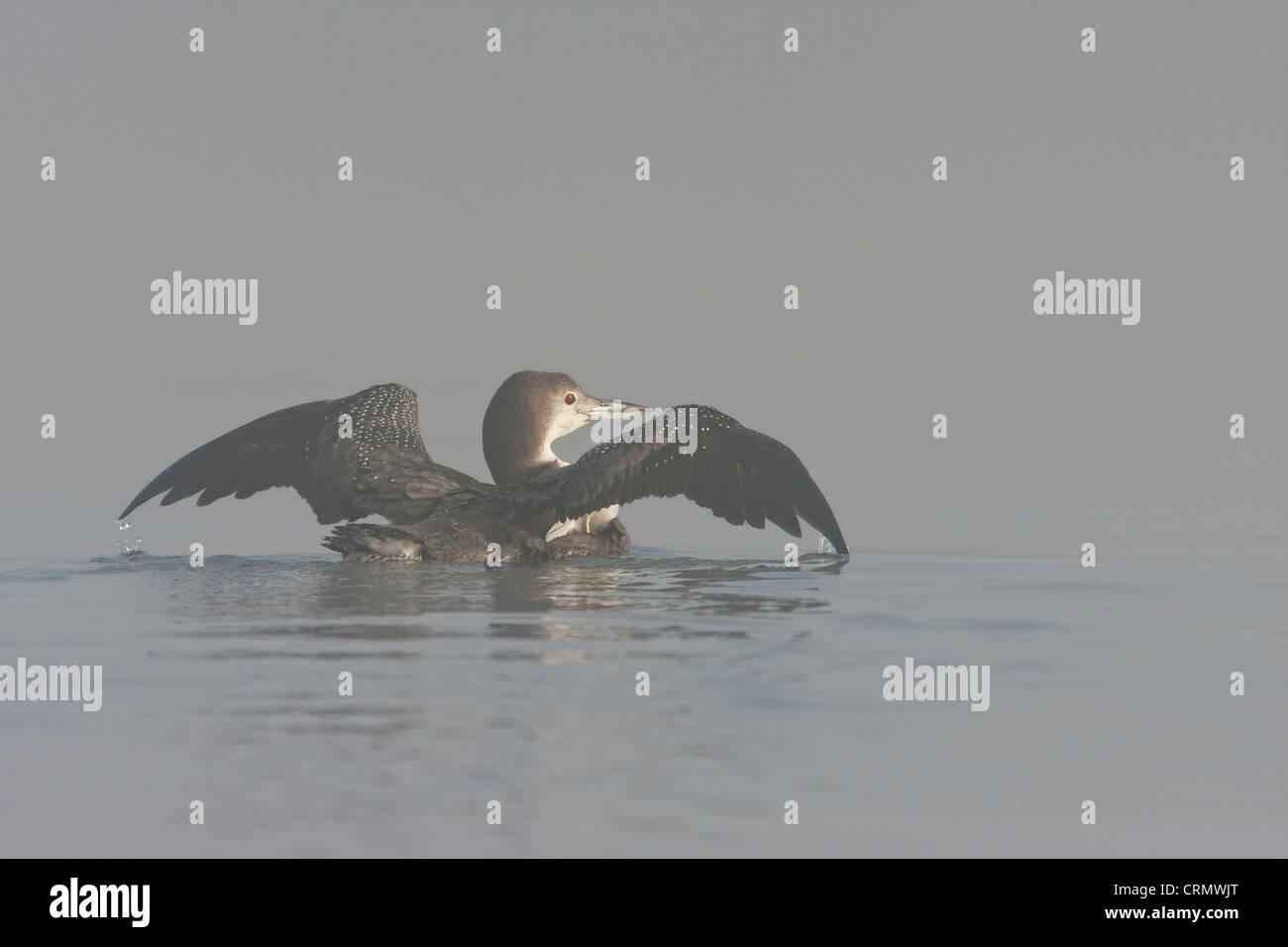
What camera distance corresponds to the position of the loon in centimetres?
1003

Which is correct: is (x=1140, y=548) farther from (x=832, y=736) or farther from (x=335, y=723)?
(x=335, y=723)

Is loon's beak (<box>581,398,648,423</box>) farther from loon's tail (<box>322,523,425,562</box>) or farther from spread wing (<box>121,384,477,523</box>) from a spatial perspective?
loon's tail (<box>322,523,425,562</box>)

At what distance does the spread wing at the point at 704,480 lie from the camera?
997 centimetres

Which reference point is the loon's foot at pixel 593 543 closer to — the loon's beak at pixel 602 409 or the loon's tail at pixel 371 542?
the loon's tail at pixel 371 542

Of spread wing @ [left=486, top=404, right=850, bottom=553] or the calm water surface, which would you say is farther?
spread wing @ [left=486, top=404, right=850, bottom=553]

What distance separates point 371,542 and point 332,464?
3.89 ft

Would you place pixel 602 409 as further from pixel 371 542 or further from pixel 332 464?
pixel 371 542

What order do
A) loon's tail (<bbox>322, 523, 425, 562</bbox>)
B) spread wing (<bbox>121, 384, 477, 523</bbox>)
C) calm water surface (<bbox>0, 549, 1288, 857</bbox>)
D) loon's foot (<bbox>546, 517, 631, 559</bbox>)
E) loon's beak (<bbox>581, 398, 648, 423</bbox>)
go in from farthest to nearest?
loon's beak (<bbox>581, 398, 648, 423</bbox>), spread wing (<bbox>121, 384, 477, 523</bbox>), loon's foot (<bbox>546, 517, 631, 559</bbox>), loon's tail (<bbox>322, 523, 425, 562</bbox>), calm water surface (<bbox>0, 549, 1288, 857</bbox>)

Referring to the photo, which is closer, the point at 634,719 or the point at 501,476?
the point at 634,719

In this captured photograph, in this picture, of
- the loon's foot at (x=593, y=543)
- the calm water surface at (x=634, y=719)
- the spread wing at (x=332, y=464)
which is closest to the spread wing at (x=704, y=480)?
the loon's foot at (x=593, y=543)

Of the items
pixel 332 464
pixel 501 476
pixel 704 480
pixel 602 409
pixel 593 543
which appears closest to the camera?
pixel 704 480

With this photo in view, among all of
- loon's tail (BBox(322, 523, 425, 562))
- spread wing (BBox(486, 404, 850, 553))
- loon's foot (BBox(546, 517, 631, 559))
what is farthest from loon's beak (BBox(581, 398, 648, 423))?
loon's tail (BBox(322, 523, 425, 562))

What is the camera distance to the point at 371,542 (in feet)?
32.6

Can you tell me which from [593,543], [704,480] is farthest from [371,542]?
[704,480]
